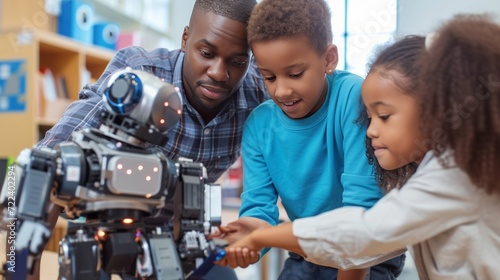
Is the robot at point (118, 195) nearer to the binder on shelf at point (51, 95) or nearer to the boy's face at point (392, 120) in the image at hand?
the boy's face at point (392, 120)

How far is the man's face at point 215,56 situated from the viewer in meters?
1.05

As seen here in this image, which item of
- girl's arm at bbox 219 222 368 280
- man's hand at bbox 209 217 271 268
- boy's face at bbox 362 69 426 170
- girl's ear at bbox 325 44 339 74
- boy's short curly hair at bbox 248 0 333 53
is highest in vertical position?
boy's short curly hair at bbox 248 0 333 53

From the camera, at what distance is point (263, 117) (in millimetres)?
1107

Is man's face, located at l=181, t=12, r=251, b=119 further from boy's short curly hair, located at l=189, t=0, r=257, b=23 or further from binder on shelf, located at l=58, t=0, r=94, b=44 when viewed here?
binder on shelf, located at l=58, t=0, r=94, b=44

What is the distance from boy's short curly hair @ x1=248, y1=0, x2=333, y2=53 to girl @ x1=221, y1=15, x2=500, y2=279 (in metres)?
0.22

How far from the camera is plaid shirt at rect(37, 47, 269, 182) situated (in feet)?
3.84

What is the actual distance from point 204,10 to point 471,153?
2.05 feet

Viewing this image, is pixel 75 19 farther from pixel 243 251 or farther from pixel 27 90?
pixel 243 251

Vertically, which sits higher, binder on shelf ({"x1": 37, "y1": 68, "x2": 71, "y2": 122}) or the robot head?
the robot head

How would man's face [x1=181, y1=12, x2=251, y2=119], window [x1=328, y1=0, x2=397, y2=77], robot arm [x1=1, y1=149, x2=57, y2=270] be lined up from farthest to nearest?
window [x1=328, y1=0, x2=397, y2=77]
man's face [x1=181, y1=12, x2=251, y2=119]
robot arm [x1=1, y1=149, x2=57, y2=270]

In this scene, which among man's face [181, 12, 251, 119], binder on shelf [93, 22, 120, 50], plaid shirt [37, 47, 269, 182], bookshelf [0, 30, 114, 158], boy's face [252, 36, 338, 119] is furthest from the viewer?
binder on shelf [93, 22, 120, 50]

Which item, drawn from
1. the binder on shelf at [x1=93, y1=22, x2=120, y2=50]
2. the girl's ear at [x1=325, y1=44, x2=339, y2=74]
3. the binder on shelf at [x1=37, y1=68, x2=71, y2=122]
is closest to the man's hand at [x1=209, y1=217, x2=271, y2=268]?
the girl's ear at [x1=325, y1=44, x2=339, y2=74]

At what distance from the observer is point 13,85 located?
2.38m

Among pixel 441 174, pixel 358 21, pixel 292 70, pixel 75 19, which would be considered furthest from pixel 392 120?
pixel 75 19
